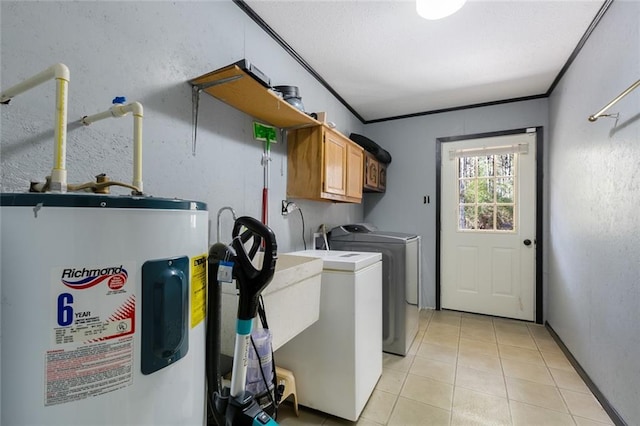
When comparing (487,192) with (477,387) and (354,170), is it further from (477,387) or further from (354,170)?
(477,387)

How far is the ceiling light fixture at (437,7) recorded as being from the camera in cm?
159

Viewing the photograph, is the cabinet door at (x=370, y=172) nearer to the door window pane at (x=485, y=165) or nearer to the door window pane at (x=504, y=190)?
the door window pane at (x=485, y=165)

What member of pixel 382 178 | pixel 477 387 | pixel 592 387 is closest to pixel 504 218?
pixel 382 178

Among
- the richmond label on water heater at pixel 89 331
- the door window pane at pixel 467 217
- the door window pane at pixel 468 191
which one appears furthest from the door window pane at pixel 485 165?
the richmond label on water heater at pixel 89 331

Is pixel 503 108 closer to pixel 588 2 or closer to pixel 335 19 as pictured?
pixel 588 2

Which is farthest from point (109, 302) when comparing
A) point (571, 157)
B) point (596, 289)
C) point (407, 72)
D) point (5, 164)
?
point (571, 157)

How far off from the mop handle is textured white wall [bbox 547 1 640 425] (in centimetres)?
195

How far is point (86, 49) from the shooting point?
104 cm

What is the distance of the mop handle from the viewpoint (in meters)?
0.88

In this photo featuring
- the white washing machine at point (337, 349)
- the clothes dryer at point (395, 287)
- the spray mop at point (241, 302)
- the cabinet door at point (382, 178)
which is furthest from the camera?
the cabinet door at point (382, 178)

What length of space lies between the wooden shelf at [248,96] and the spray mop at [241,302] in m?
0.86

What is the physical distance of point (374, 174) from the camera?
3.48 m

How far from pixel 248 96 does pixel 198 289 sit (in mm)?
1185

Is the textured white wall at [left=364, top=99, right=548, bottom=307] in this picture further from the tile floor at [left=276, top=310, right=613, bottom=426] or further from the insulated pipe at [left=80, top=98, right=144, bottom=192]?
the insulated pipe at [left=80, top=98, right=144, bottom=192]
